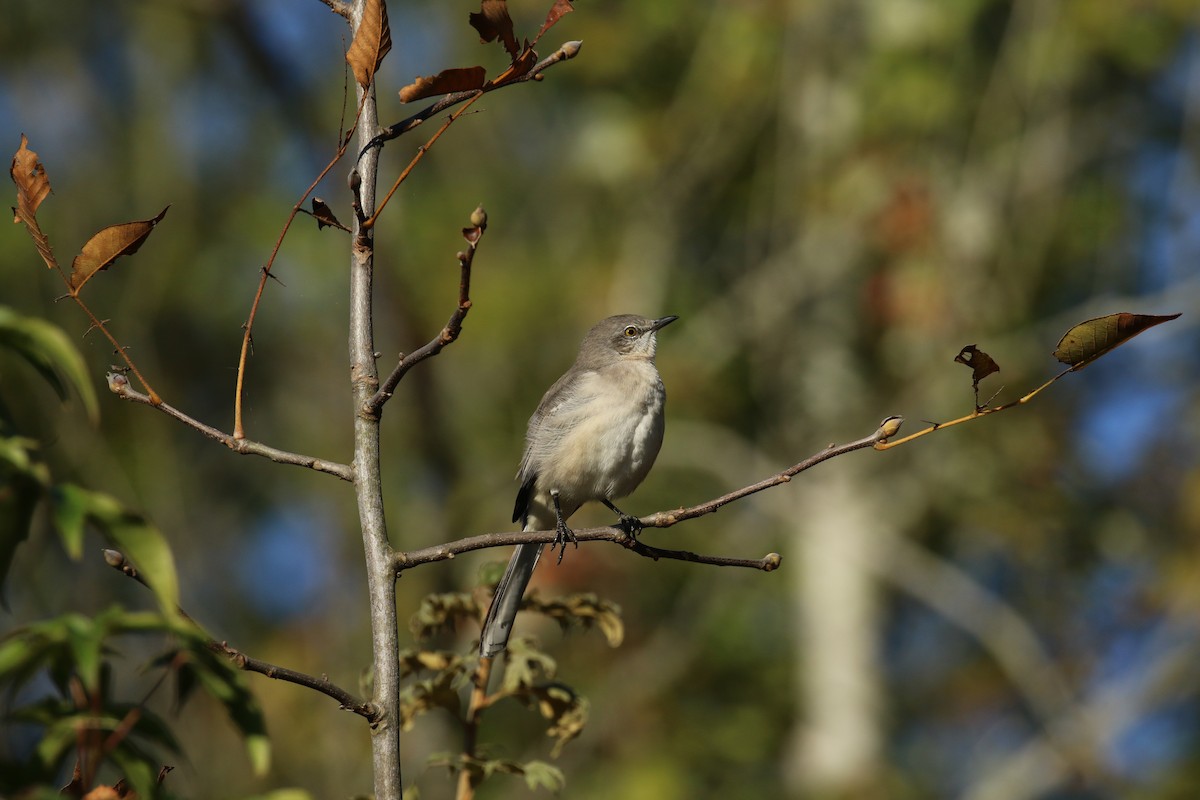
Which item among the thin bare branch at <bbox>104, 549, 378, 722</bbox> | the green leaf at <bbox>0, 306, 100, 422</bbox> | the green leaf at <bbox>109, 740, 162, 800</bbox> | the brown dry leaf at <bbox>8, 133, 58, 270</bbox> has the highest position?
the brown dry leaf at <bbox>8, 133, 58, 270</bbox>

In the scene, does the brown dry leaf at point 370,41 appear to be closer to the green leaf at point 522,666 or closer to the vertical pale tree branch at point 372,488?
the vertical pale tree branch at point 372,488

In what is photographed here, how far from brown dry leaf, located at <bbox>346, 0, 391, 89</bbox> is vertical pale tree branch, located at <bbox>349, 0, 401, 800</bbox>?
7.8 inches

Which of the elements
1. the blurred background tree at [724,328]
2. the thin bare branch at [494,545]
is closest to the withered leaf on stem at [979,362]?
the thin bare branch at [494,545]

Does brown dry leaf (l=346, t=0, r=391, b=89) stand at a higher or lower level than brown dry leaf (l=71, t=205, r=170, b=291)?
higher

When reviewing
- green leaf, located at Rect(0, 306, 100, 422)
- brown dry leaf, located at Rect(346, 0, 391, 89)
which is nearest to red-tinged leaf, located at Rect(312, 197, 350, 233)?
brown dry leaf, located at Rect(346, 0, 391, 89)

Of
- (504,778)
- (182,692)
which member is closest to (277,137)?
(504,778)

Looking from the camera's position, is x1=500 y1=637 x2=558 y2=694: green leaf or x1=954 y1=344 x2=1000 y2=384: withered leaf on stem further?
x1=500 y1=637 x2=558 y2=694: green leaf

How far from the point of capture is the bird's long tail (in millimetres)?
3633

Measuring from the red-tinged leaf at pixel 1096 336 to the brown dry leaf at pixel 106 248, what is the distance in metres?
1.71

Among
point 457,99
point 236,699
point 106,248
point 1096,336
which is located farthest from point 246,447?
point 1096,336

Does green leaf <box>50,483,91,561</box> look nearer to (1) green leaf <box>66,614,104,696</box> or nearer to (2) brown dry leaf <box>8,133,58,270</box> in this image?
(1) green leaf <box>66,614,104,696</box>

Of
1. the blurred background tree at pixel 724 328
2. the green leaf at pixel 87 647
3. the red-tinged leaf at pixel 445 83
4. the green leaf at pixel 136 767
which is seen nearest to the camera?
the green leaf at pixel 87 647

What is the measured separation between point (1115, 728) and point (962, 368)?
3074 mm

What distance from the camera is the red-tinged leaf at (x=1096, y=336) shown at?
2283 mm
